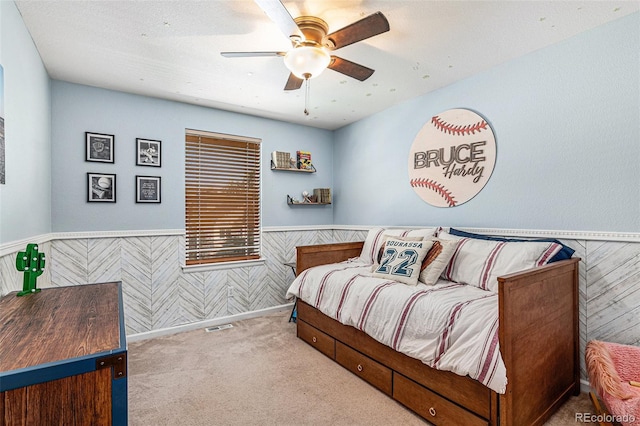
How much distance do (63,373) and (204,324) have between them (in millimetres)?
2739

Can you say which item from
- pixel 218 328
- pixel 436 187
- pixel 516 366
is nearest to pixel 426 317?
pixel 516 366

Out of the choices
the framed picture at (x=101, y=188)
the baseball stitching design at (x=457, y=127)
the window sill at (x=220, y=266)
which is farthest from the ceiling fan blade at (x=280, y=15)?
the window sill at (x=220, y=266)

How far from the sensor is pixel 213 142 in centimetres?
360

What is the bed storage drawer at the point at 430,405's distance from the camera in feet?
5.35

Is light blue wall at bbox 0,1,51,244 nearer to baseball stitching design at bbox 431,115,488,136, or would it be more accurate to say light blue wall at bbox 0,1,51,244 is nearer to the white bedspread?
the white bedspread

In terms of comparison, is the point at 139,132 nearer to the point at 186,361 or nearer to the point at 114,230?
the point at 114,230

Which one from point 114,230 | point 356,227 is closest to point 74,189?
point 114,230

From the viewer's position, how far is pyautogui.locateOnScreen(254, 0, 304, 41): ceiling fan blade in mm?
1421

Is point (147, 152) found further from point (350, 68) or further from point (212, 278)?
point (350, 68)

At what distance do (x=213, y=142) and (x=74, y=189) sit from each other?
1.38 m

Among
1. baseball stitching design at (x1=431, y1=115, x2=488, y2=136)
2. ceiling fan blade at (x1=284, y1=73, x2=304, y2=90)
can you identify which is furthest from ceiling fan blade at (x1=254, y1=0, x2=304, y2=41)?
baseball stitching design at (x1=431, y1=115, x2=488, y2=136)

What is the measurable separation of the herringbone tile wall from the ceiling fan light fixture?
71.5 inches

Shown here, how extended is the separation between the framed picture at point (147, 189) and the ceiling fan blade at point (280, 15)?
2207 mm

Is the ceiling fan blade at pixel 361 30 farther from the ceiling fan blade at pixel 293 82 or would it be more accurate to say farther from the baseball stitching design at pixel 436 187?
the baseball stitching design at pixel 436 187
